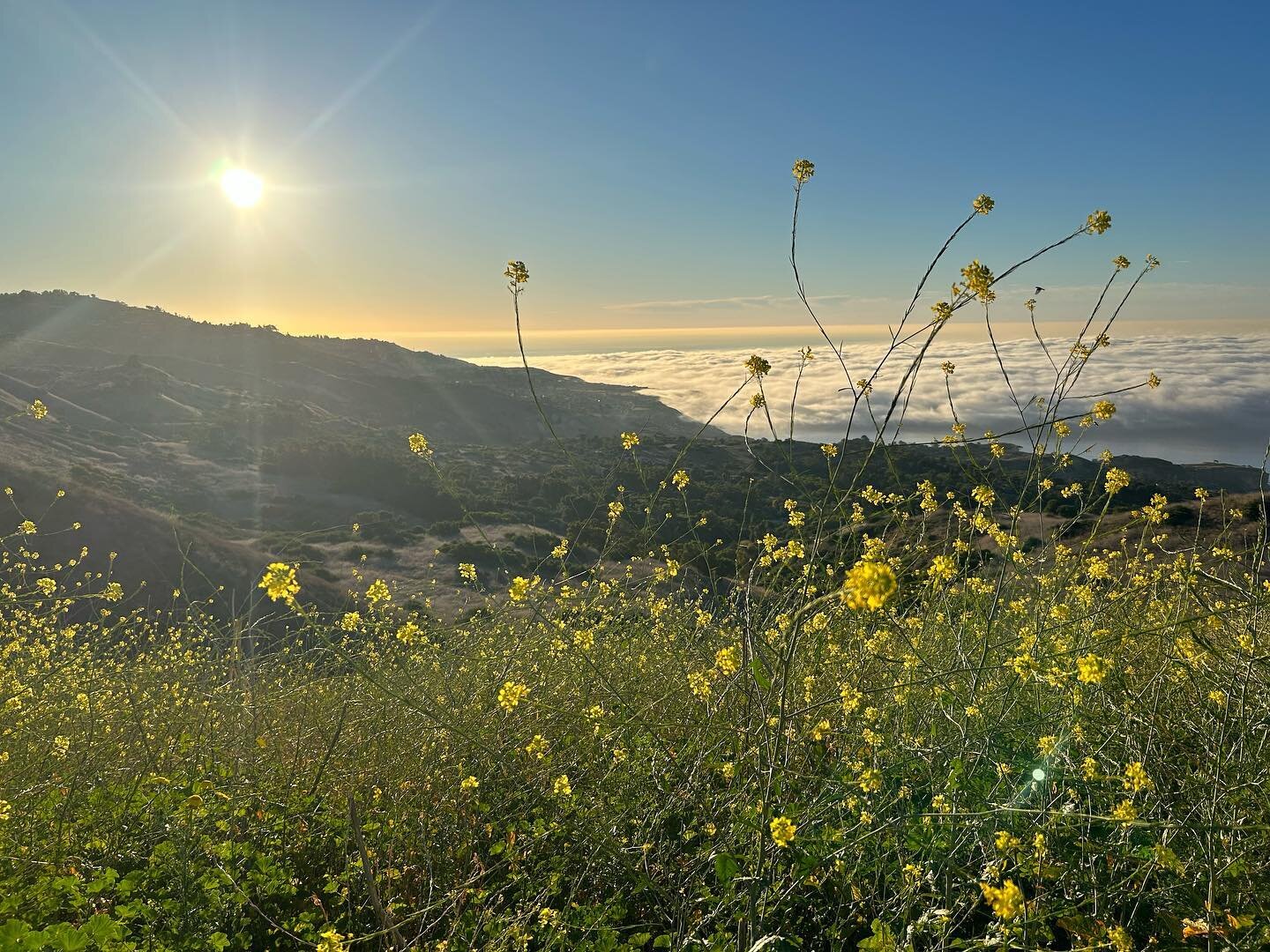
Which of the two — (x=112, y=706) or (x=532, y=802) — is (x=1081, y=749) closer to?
(x=532, y=802)

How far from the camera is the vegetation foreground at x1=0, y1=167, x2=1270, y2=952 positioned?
1936 mm

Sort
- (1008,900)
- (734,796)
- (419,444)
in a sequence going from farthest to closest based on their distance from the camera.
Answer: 1. (419,444)
2. (734,796)
3. (1008,900)

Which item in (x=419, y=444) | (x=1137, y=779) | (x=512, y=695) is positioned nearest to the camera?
(x=1137, y=779)

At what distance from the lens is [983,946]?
183 cm

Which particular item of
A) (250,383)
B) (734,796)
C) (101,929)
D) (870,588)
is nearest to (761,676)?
(870,588)

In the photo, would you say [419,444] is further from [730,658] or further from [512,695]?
[730,658]

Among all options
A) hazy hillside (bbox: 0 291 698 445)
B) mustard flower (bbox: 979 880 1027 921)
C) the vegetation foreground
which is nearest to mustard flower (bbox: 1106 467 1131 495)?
the vegetation foreground

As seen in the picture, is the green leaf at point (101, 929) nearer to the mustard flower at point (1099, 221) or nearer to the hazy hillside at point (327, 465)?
the hazy hillside at point (327, 465)

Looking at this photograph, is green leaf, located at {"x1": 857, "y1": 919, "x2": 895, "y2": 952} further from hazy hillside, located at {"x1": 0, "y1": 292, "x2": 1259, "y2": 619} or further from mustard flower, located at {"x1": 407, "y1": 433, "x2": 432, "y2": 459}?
mustard flower, located at {"x1": 407, "y1": 433, "x2": 432, "y2": 459}

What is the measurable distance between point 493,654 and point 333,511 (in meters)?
31.6

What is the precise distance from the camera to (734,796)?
97.1 inches

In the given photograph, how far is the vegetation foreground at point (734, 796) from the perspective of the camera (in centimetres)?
194

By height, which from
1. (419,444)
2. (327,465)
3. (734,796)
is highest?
(419,444)

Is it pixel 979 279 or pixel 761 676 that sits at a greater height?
pixel 979 279
